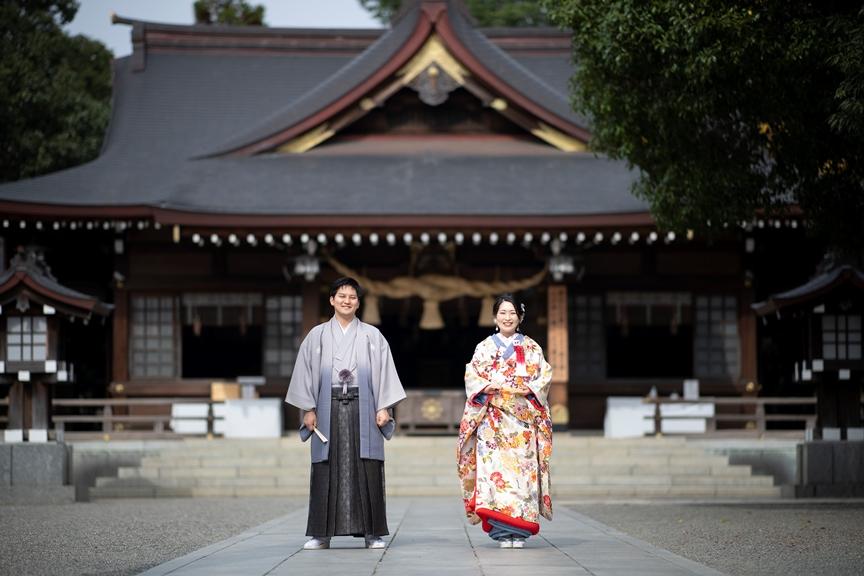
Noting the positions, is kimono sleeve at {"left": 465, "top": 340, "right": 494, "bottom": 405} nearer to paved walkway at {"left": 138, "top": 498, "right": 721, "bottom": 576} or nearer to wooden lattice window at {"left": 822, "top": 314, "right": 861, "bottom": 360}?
paved walkway at {"left": 138, "top": 498, "right": 721, "bottom": 576}

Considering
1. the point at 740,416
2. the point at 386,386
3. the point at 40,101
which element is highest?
the point at 40,101

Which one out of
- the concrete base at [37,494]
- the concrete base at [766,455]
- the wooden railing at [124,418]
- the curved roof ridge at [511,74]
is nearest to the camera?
the concrete base at [37,494]

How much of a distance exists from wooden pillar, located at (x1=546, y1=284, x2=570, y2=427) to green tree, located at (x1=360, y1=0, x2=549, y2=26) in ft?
68.6

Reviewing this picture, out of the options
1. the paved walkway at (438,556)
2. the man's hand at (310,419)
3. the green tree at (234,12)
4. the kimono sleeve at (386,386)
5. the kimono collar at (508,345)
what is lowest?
the paved walkway at (438,556)

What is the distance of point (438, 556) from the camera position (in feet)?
32.1

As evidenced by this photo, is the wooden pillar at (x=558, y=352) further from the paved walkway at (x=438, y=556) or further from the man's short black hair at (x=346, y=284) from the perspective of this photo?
the man's short black hair at (x=346, y=284)

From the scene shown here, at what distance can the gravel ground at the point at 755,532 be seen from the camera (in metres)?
10.4

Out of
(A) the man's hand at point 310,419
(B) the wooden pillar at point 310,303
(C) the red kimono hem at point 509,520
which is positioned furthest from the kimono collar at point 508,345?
(B) the wooden pillar at point 310,303

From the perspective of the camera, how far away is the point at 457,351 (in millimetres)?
28719

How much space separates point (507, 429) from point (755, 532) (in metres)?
3.52

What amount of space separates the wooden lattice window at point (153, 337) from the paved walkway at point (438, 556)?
10712mm

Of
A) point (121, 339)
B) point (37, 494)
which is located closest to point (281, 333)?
point (121, 339)

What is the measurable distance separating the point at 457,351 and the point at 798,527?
15.6 meters

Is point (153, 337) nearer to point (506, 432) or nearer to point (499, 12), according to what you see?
point (506, 432)
